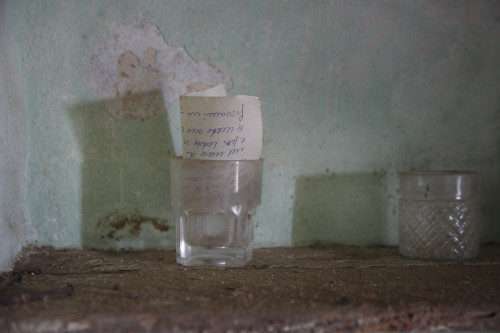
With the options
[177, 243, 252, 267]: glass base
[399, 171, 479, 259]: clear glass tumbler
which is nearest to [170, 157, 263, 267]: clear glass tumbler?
[177, 243, 252, 267]: glass base

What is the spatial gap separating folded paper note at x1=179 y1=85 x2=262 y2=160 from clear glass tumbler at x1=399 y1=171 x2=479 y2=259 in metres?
0.43

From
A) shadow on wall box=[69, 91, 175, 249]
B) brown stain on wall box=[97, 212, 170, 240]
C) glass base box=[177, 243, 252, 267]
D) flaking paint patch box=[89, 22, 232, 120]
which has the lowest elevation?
glass base box=[177, 243, 252, 267]

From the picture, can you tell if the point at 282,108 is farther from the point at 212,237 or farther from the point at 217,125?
the point at 212,237

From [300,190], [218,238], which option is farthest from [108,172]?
[300,190]

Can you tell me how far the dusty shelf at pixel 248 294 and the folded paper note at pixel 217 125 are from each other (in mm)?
251

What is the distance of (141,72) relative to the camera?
1.08 metres

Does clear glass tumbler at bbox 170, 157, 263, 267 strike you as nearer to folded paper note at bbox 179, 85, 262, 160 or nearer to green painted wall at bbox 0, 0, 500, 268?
folded paper note at bbox 179, 85, 262, 160

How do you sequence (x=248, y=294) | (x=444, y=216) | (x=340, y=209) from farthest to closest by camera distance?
(x=340, y=209) < (x=444, y=216) < (x=248, y=294)

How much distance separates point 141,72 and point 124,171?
243mm

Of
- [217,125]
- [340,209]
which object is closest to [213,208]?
[217,125]

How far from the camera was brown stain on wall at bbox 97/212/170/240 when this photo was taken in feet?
3.57

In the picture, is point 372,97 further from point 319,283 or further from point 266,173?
point 319,283

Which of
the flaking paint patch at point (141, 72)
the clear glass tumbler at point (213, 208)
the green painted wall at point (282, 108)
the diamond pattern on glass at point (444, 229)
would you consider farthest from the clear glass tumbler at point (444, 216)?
the flaking paint patch at point (141, 72)

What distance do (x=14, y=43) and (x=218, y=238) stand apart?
2.10 feet
